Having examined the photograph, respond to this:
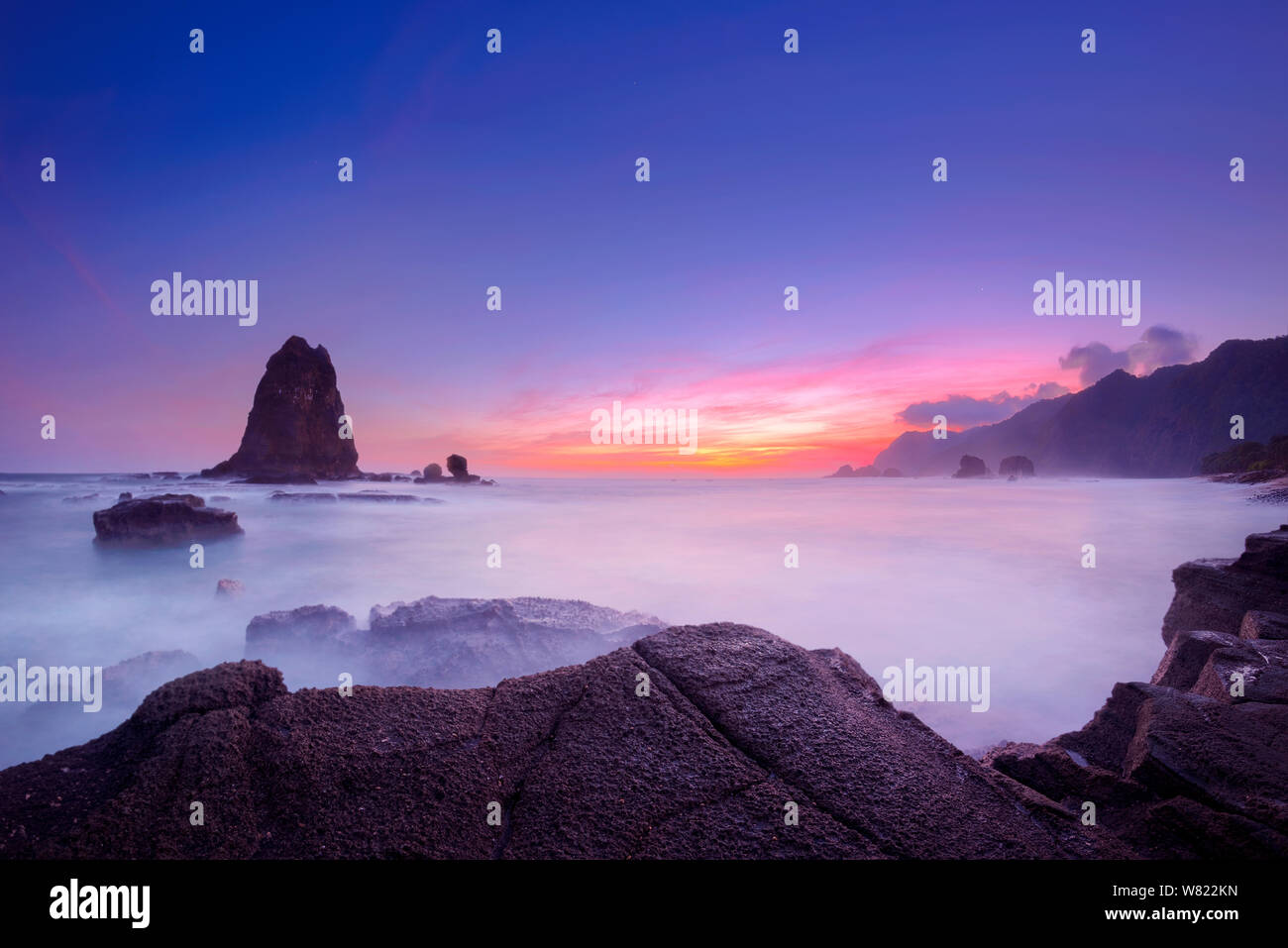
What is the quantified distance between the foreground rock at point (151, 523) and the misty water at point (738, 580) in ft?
1.85

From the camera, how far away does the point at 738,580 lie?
666 inches

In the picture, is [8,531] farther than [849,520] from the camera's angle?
No

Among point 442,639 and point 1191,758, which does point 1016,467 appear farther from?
point 442,639

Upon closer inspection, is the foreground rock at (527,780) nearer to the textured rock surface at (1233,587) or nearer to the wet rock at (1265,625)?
the wet rock at (1265,625)

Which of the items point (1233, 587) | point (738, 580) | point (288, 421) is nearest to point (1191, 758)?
point (1233, 587)

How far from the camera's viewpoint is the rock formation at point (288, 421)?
44.9m

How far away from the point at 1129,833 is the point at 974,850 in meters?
1.58

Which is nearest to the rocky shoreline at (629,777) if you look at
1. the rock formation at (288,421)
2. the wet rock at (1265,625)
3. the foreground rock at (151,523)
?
the wet rock at (1265,625)

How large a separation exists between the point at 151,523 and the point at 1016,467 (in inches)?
3253

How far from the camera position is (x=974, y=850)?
9.95 feet

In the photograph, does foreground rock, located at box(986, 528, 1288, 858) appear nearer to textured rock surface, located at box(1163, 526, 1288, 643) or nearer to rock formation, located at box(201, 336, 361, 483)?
textured rock surface, located at box(1163, 526, 1288, 643)

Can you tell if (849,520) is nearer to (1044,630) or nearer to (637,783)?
(1044,630)

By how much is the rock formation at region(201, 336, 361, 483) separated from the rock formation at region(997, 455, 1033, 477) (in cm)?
8154
